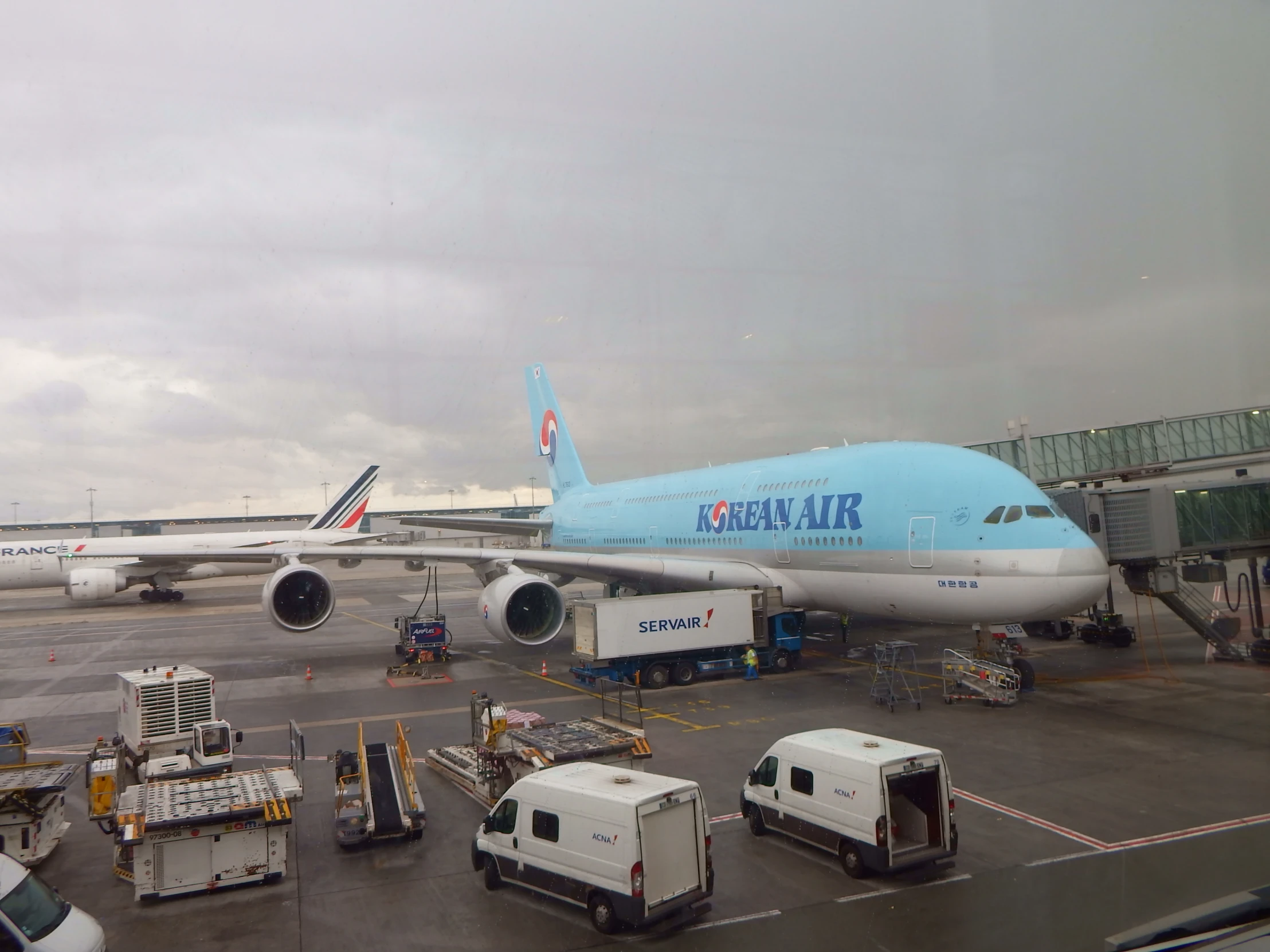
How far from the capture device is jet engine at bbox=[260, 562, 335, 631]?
19.2m

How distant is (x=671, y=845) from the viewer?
7.12 meters

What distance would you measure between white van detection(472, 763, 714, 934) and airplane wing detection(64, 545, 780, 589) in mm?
11660

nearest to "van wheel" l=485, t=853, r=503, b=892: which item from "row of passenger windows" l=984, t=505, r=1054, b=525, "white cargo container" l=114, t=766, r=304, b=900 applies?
"white cargo container" l=114, t=766, r=304, b=900

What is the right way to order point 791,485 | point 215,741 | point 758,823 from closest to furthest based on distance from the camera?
point 758,823, point 215,741, point 791,485

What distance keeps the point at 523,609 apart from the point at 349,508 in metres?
25.3

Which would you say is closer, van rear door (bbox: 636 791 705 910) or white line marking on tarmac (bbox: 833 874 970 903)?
van rear door (bbox: 636 791 705 910)

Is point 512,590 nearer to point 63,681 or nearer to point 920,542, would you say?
point 920,542

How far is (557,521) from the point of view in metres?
31.7

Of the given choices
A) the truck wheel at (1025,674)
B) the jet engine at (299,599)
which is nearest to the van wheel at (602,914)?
the truck wheel at (1025,674)

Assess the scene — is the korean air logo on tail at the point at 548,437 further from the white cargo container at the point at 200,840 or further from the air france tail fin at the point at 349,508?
the white cargo container at the point at 200,840

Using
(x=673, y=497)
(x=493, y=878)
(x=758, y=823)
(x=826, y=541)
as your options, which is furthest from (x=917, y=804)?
(x=673, y=497)

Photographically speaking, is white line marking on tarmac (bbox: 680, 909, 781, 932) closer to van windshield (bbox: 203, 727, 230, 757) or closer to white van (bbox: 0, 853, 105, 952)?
white van (bbox: 0, 853, 105, 952)

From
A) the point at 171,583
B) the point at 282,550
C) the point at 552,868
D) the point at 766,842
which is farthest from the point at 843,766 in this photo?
the point at 171,583

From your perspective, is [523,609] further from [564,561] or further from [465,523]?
[465,523]
